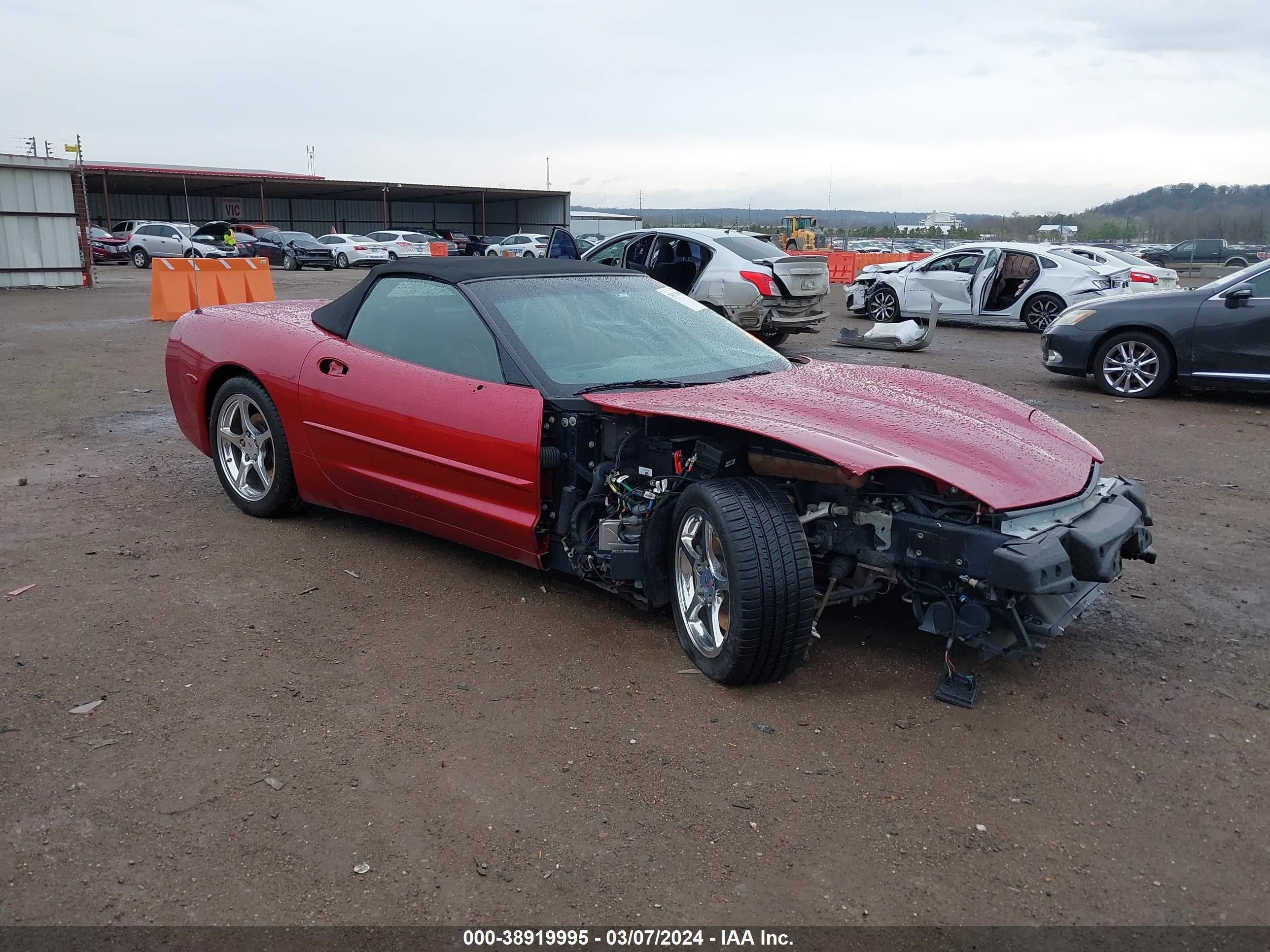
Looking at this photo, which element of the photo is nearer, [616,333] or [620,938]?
[620,938]

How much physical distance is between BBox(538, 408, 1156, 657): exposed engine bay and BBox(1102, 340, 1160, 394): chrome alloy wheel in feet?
20.6

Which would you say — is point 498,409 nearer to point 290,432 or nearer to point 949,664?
point 290,432

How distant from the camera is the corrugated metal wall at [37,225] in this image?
21578 mm

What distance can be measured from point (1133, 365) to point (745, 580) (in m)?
7.77

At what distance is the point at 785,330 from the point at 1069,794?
9.92 m

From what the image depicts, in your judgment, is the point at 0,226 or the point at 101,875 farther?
the point at 0,226

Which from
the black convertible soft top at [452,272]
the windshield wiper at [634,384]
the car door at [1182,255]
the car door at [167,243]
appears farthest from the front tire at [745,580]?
the car door at [1182,255]

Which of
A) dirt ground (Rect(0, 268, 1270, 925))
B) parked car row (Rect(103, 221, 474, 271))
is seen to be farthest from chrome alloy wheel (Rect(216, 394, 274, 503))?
parked car row (Rect(103, 221, 474, 271))

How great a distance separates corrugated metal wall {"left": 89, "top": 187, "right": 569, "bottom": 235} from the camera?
51969 millimetres

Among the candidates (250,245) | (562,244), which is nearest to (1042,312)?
(562,244)

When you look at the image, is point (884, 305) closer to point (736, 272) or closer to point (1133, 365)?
Answer: point (736, 272)

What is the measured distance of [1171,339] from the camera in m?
9.43

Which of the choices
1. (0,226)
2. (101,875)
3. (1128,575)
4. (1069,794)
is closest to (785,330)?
(1128,575)

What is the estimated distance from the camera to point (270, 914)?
8.20ft
